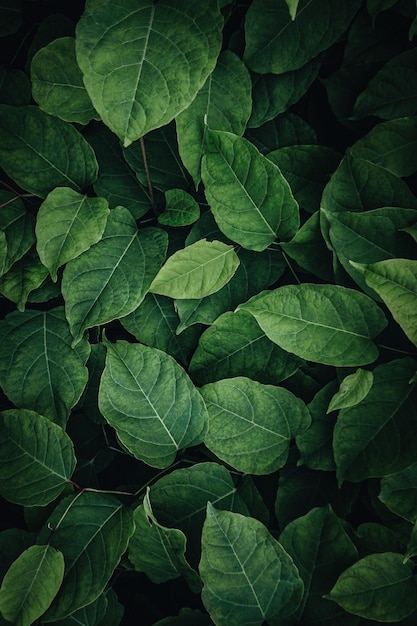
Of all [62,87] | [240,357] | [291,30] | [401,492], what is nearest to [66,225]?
[62,87]

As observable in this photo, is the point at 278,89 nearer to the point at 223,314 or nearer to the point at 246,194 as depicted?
the point at 246,194

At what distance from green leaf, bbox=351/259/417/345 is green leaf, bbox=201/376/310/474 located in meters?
0.23

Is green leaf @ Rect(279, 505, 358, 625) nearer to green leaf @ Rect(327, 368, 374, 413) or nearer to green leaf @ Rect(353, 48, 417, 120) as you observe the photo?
green leaf @ Rect(327, 368, 374, 413)

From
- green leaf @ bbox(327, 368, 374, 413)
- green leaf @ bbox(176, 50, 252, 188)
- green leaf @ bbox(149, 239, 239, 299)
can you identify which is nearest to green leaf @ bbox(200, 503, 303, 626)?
green leaf @ bbox(327, 368, 374, 413)

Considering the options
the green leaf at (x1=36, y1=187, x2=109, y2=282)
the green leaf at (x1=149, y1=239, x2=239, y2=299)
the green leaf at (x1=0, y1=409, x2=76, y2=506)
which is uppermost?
the green leaf at (x1=36, y1=187, x2=109, y2=282)

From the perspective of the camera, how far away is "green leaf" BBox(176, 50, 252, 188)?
2.83 ft

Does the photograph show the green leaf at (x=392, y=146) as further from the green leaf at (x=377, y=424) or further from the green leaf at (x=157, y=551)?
the green leaf at (x=157, y=551)

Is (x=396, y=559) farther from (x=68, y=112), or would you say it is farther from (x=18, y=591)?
(x=68, y=112)

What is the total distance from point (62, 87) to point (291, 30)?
14.3 inches

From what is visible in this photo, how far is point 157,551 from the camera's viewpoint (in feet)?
3.00

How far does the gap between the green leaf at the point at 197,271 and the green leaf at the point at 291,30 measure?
30cm

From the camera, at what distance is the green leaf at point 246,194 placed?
33.0 inches

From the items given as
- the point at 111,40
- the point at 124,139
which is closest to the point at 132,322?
the point at 124,139

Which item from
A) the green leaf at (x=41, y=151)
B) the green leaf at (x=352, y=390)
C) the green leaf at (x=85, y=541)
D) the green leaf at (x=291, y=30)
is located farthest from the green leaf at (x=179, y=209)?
the green leaf at (x=85, y=541)
